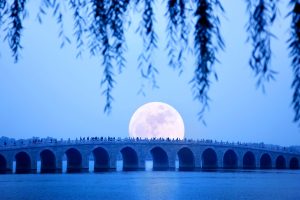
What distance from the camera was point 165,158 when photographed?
77750mm

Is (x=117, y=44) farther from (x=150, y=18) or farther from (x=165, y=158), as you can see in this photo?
(x=165, y=158)

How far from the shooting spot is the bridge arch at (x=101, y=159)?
7041 cm

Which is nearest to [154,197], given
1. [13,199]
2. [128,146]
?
[13,199]

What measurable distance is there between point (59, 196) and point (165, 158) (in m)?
45.7

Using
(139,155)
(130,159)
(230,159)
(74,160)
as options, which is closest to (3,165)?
(74,160)

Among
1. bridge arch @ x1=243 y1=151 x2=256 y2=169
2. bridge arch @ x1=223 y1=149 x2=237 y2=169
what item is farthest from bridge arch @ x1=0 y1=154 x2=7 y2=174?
bridge arch @ x1=243 y1=151 x2=256 y2=169

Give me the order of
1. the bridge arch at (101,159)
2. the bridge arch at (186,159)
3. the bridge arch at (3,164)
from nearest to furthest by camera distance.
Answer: the bridge arch at (3,164), the bridge arch at (101,159), the bridge arch at (186,159)

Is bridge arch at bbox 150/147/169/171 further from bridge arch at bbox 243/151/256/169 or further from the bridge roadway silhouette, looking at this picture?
bridge arch at bbox 243/151/256/169

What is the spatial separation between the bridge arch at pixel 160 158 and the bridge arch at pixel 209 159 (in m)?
8.03

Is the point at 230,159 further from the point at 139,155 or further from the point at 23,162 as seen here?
the point at 23,162

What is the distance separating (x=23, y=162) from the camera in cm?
6384

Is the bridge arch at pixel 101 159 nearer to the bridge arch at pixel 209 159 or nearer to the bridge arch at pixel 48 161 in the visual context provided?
the bridge arch at pixel 48 161

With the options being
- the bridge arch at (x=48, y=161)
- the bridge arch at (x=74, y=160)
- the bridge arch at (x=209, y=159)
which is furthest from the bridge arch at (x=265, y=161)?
the bridge arch at (x=48, y=161)

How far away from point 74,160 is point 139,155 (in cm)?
1094
